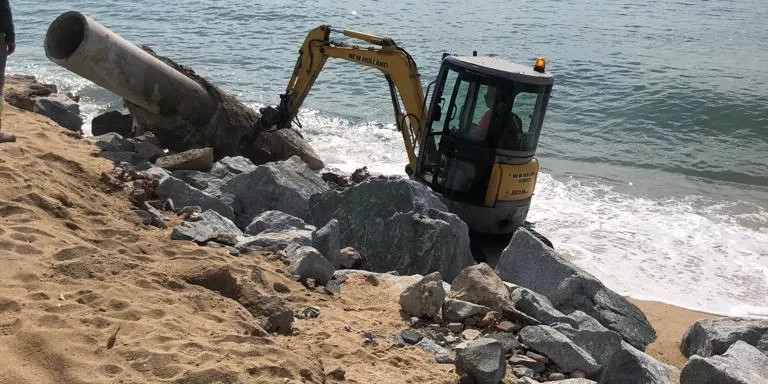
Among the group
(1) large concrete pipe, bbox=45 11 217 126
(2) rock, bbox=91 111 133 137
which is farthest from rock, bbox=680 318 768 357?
(2) rock, bbox=91 111 133 137

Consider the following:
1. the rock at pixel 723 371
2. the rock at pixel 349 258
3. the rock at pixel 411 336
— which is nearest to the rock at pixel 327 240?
the rock at pixel 349 258

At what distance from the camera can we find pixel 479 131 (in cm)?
845

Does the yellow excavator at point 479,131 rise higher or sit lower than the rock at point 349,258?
higher

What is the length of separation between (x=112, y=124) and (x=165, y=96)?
1412 millimetres

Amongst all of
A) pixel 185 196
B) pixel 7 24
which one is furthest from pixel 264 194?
pixel 7 24

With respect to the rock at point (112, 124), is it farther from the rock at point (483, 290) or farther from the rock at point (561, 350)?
the rock at point (561, 350)

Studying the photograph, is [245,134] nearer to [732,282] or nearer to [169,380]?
[732,282]

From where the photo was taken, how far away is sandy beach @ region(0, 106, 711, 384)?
3.61 meters

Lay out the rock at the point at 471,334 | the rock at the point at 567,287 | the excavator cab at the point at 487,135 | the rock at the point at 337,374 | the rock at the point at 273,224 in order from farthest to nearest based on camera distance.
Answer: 1. the excavator cab at the point at 487,135
2. the rock at the point at 273,224
3. the rock at the point at 567,287
4. the rock at the point at 471,334
5. the rock at the point at 337,374

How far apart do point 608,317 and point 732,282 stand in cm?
328

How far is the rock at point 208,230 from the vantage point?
234 inches

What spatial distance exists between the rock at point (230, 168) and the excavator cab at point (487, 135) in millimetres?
2141

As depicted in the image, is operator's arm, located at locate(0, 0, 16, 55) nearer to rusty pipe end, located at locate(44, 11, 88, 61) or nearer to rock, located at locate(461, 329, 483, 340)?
rusty pipe end, located at locate(44, 11, 88, 61)

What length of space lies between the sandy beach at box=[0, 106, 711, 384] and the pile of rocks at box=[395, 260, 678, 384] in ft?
0.59
